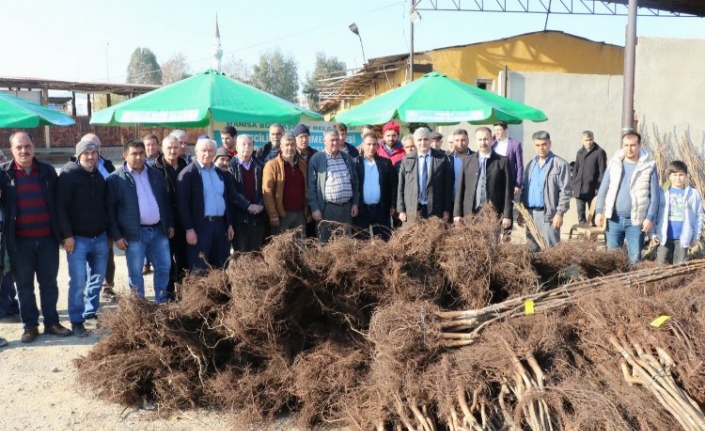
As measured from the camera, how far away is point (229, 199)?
5.89m

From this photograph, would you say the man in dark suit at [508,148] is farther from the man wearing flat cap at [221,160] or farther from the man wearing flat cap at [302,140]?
the man wearing flat cap at [221,160]

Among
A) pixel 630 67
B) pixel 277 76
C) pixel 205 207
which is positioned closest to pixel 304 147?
pixel 205 207

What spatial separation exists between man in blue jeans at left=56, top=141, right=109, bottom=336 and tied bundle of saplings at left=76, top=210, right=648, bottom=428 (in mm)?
1506

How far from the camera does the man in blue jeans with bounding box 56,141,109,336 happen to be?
515 cm

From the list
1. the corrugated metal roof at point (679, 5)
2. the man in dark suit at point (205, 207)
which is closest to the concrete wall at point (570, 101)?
the corrugated metal roof at point (679, 5)

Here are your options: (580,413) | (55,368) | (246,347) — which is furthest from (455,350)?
(55,368)

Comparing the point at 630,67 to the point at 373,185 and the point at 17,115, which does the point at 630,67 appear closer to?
the point at 373,185

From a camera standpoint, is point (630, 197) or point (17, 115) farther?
point (17, 115)

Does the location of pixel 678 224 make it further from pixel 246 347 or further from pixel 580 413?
pixel 246 347

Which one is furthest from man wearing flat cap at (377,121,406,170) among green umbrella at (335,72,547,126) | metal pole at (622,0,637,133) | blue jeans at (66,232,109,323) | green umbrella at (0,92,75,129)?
green umbrella at (0,92,75,129)

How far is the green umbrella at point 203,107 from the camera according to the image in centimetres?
664

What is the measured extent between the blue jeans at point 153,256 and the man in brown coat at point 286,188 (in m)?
1.12

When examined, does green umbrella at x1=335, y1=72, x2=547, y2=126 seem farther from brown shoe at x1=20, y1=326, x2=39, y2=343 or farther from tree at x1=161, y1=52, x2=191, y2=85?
tree at x1=161, y1=52, x2=191, y2=85

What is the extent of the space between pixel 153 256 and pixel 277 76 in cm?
6108
